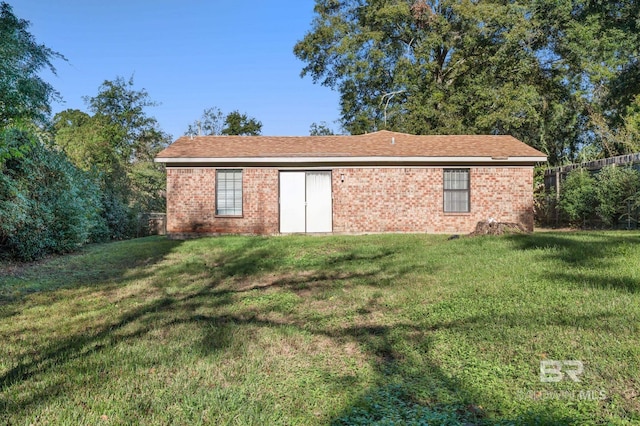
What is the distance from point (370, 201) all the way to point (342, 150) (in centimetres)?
214

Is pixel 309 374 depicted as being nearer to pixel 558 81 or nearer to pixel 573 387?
pixel 573 387

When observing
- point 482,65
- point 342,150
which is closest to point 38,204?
point 342,150

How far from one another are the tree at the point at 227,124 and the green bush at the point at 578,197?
24.8 m

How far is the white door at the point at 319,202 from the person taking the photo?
14008 mm

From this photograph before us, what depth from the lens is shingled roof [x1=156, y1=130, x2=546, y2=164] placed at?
1373cm

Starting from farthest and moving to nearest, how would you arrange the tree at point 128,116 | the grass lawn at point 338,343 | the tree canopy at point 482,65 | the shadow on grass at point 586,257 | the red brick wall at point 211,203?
the tree at point 128,116 < the tree canopy at point 482,65 < the red brick wall at point 211,203 < the shadow on grass at point 586,257 < the grass lawn at point 338,343

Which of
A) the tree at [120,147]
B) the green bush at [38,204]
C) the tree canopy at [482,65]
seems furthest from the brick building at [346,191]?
the tree canopy at [482,65]

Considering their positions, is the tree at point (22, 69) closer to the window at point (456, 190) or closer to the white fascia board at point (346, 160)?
the white fascia board at point (346, 160)

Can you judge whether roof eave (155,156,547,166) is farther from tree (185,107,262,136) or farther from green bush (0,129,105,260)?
tree (185,107,262,136)

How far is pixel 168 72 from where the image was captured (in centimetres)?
2412

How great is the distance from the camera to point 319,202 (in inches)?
553

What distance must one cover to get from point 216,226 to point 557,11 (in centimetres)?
2223

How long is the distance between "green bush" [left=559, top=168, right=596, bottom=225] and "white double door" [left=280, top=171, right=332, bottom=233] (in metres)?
9.26

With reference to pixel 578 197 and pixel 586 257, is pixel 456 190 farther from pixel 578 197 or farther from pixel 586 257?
pixel 586 257
